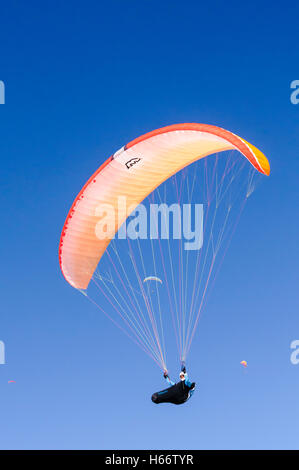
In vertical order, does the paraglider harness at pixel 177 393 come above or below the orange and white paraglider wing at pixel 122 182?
below

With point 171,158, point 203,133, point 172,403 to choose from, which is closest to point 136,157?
point 171,158

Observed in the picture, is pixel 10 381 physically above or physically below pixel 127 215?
below

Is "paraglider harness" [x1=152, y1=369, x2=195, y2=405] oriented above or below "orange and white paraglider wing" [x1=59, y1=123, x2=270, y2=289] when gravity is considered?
below

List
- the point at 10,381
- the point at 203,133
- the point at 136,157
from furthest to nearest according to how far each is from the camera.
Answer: the point at 10,381 → the point at 136,157 → the point at 203,133

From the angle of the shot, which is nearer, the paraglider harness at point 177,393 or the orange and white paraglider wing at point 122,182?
the paraglider harness at point 177,393

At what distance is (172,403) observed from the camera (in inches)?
824

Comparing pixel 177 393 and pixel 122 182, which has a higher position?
pixel 122 182

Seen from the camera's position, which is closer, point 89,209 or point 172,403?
point 172,403

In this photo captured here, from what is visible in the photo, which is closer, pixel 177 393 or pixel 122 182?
pixel 177 393

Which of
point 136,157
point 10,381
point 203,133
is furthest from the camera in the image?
point 10,381

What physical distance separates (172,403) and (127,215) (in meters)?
6.13

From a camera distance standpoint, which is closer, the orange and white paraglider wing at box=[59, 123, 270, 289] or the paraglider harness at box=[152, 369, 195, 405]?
the paraglider harness at box=[152, 369, 195, 405]
